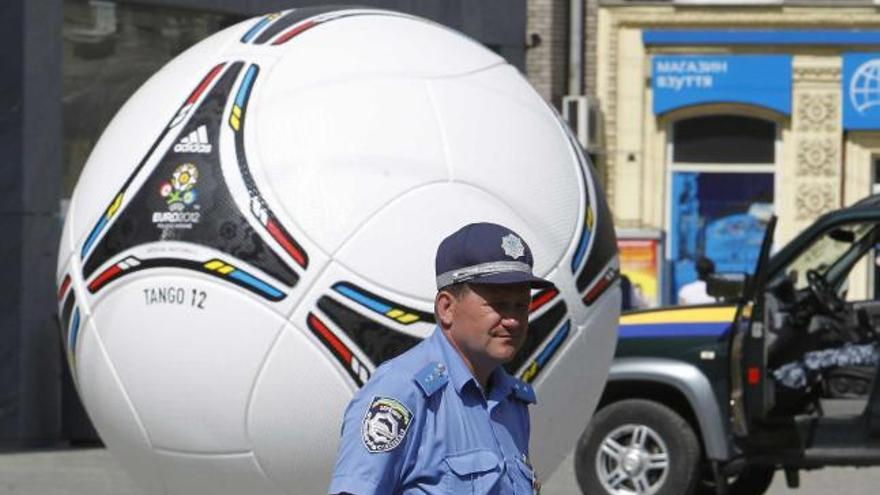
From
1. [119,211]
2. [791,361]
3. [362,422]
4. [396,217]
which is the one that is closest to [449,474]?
[362,422]

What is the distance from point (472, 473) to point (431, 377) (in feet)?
0.62

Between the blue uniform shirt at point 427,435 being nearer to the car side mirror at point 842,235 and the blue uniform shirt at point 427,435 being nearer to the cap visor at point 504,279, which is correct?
the cap visor at point 504,279

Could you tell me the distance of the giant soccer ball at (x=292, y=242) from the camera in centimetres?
617

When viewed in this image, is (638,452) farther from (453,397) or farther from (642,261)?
(642,261)

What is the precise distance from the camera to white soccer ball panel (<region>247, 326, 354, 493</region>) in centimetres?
614

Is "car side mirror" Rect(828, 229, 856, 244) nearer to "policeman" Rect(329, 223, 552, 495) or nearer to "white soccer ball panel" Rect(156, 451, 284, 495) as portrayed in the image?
"white soccer ball panel" Rect(156, 451, 284, 495)

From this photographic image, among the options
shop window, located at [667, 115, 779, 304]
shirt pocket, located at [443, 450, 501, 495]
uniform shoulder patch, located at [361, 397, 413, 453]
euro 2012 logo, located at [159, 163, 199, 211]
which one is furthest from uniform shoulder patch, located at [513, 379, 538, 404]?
shop window, located at [667, 115, 779, 304]

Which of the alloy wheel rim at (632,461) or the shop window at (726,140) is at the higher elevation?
the shop window at (726,140)

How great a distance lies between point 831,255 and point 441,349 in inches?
371

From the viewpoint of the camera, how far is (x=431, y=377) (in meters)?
4.02

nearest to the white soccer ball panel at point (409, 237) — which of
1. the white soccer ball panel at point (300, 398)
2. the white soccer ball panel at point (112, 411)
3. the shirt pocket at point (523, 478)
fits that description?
the white soccer ball panel at point (300, 398)

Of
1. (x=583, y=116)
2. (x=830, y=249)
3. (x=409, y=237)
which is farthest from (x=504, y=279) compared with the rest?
(x=583, y=116)

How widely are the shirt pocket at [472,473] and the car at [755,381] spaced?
8.61 m

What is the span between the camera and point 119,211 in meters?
6.49
